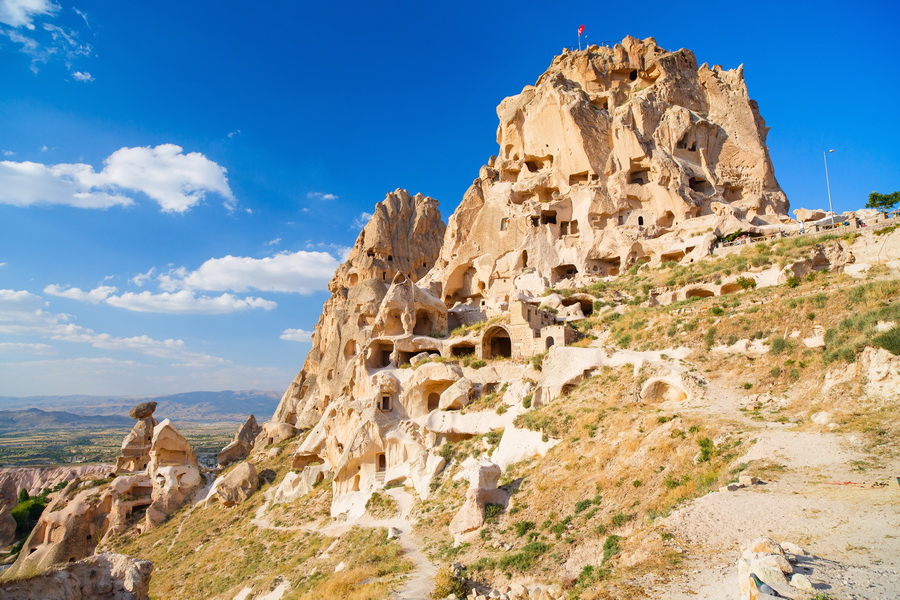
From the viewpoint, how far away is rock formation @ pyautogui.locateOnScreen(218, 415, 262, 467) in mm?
45125

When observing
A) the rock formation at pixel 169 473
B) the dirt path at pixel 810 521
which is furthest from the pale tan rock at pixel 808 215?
the rock formation at pixel 169 473

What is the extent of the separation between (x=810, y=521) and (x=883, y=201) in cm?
4304

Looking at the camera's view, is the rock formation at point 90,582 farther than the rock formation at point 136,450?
No

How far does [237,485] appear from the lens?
34406 mm

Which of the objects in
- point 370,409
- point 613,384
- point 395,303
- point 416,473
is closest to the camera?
point 613,384

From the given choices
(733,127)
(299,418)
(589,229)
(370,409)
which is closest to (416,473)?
(370,409)

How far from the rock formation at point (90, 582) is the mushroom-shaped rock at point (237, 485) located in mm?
23759

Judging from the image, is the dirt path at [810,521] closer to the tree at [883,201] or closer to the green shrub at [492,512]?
the green shrub at [492,512]

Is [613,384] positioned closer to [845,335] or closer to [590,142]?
[845,335]

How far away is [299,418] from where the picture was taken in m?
46.5

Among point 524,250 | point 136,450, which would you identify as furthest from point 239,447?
point 524,250

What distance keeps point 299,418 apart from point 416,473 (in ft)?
78.3

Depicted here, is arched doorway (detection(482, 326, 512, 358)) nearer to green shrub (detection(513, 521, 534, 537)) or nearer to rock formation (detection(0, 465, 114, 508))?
green shrub (detection(513, 521, 534, 537))

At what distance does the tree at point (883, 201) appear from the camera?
1628 inches
